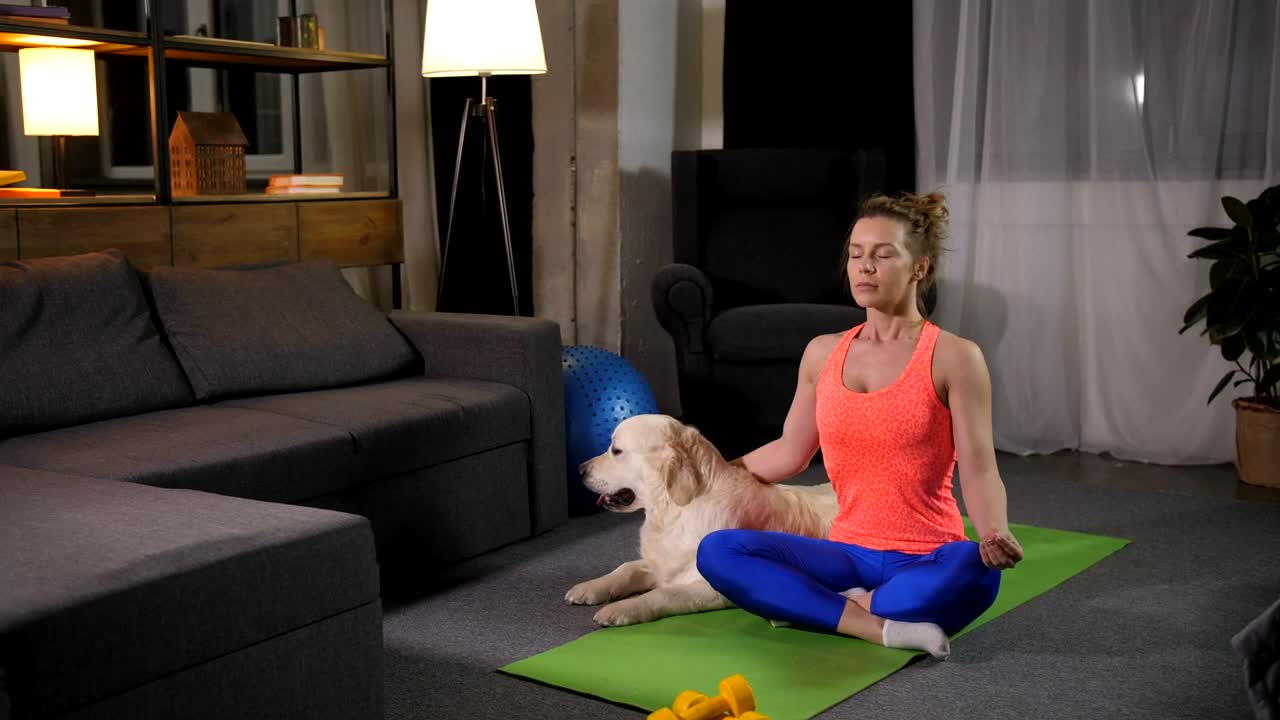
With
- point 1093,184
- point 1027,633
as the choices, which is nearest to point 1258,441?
point 1093,184

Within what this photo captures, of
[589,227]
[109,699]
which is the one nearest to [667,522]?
[109,699]

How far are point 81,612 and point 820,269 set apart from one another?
139 inches

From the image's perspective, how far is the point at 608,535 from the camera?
3.37 m

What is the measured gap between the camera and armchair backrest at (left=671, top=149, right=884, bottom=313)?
4.75 meters

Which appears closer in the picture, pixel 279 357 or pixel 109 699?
pixel 109 699

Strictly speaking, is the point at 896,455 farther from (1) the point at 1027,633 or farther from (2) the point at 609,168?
(2) the point at 609,168

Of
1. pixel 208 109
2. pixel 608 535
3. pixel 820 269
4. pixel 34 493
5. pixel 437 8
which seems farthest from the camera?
pixel 208 109

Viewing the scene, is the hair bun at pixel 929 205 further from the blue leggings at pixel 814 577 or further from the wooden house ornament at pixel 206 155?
the wooden house ornament at pixel 206 155

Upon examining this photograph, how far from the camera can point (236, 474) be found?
2482 millimetres

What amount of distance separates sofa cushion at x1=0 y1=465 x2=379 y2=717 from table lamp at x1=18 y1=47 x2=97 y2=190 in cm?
173

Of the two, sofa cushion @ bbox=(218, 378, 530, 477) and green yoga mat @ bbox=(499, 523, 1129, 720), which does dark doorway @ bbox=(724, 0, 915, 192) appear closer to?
sofa cushion @ bbox=(218, 378, 530, 477)

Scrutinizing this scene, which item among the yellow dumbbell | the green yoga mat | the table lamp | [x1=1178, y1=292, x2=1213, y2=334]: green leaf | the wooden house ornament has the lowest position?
the green yoga mat

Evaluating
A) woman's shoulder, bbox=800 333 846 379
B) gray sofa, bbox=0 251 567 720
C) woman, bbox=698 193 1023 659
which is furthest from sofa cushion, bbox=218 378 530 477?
woman's shoulder, bbox=800 333 846 379

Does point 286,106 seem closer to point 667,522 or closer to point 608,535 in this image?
point 608,535
